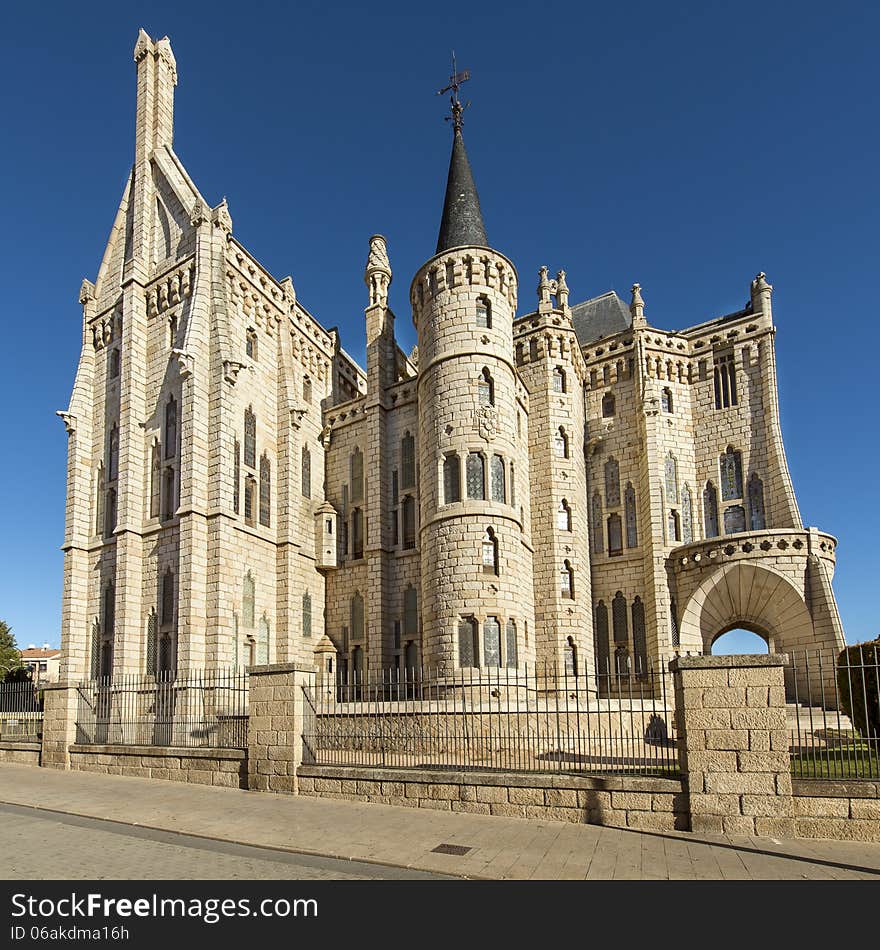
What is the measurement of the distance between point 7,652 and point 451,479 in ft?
114

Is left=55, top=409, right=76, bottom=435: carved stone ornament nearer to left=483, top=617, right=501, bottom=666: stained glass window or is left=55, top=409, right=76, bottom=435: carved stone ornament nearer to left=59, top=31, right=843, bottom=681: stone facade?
left=59, top=31, right=843, bottom=681: stone facade

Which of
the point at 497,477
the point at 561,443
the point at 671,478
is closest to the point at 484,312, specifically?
the point at 497,477

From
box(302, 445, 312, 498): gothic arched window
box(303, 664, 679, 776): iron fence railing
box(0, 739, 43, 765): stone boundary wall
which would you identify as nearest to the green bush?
box(303, 664, 679, 776): iron fence railing

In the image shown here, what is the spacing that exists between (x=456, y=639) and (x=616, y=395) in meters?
13.9

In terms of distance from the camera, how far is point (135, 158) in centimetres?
3173

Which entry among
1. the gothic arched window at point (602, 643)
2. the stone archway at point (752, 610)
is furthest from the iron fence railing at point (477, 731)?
the gothic arched window at point (602, 643)

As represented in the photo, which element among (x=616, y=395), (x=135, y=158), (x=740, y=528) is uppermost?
(x=135, y=158)

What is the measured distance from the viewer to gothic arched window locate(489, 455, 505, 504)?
2453cm

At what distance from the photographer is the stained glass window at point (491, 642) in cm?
2275

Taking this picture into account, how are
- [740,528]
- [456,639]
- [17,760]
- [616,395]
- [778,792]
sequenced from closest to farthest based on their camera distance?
[778,792]
[17,760]
[456,639]
[740,528]
[616,395]
